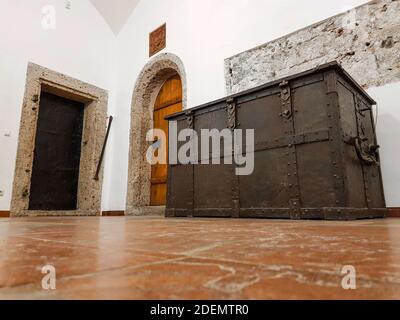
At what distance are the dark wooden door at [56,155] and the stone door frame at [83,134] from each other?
0.12 meters

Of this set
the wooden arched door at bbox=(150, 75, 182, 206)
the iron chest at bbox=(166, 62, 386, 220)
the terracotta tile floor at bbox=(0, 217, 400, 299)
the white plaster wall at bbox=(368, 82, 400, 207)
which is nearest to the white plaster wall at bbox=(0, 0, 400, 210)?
the white plaster wall at bbox=(368, 82, 400, 207)

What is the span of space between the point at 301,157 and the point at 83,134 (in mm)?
4180

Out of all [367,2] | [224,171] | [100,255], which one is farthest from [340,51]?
[100,255]

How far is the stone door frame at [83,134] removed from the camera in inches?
153

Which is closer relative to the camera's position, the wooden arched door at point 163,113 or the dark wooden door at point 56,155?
the dark wooden door at point 56,155

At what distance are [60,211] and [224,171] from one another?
3.14m

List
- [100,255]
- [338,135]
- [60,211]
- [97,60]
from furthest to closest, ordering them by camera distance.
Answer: [97,60] < [60,211] < [338,135] < [100,255]

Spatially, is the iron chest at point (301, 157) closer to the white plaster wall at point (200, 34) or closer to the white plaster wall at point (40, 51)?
the white plaster wall at point (200, 34)

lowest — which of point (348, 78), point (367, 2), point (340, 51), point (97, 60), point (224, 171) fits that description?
point (224, 171)

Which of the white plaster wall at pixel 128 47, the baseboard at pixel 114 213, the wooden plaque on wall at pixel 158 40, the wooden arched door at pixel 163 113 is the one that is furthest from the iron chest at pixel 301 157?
the wooden plaque on wall at pixel 158 40

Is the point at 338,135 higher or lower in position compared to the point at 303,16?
lower

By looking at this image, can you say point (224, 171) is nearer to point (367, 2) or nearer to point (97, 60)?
point (367, 2)

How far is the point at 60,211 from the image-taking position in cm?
432

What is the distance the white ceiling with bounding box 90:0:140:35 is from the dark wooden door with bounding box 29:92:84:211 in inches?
70.2
